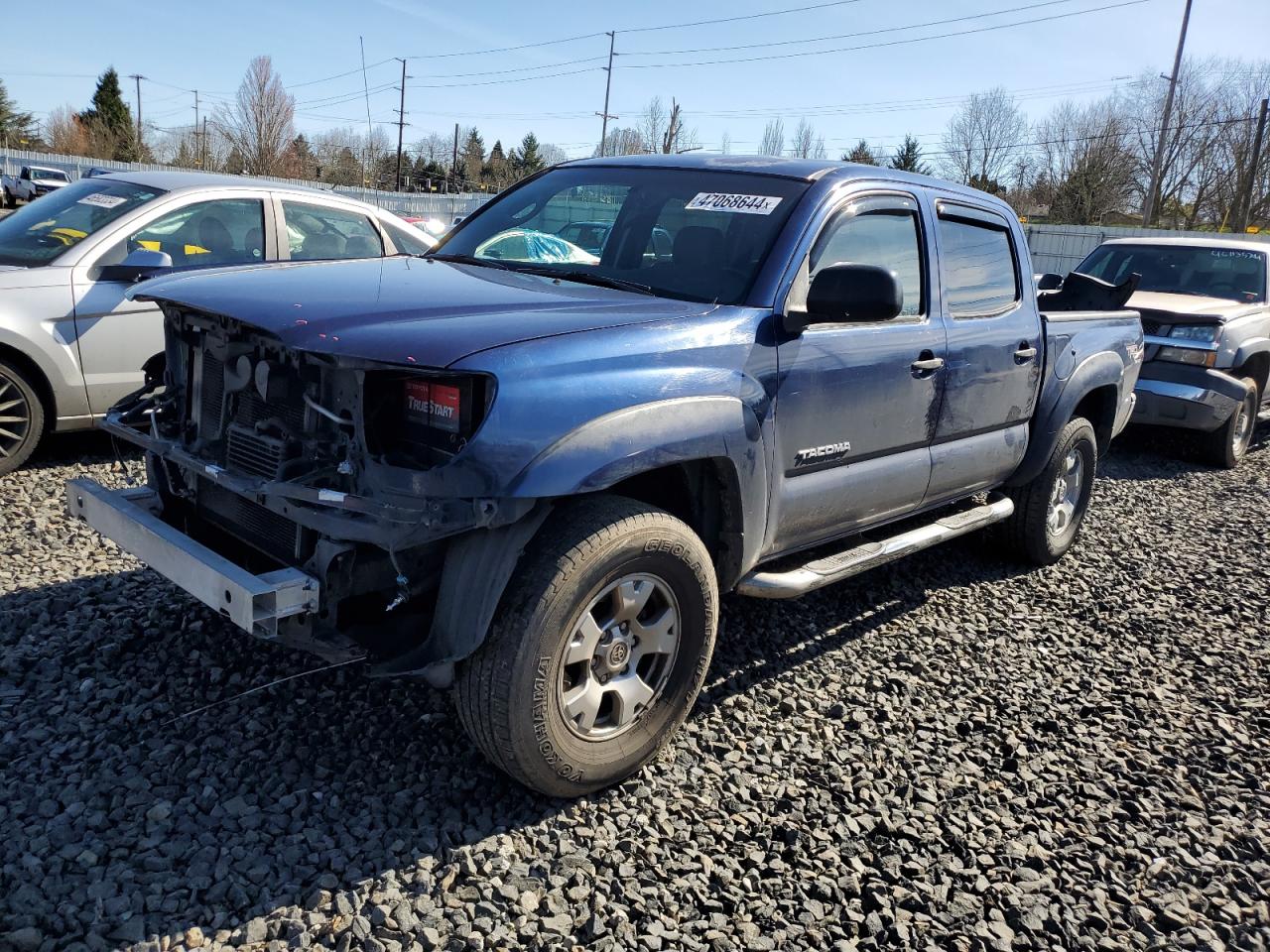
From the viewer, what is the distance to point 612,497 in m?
3.04

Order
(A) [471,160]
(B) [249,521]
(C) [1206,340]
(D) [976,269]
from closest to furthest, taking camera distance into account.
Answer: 1. (B) [249,521]
2. (D) [976,269]
3. (C) [1206,340]
4. (A) [471,160]

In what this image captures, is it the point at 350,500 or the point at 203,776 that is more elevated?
the point at 350,500

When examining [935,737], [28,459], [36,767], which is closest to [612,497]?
[935,737]

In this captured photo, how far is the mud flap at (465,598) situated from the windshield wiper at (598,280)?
1161 mm

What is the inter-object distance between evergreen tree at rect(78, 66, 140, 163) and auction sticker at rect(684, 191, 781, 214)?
7205 cm

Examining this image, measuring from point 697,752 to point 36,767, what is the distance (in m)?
2.09

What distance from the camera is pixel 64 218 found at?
619 centimetres

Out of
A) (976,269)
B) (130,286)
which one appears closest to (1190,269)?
(976,269)

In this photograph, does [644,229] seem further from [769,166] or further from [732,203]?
[769,166]

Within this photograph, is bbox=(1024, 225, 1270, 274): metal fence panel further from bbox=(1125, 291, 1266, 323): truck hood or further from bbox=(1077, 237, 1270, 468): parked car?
bbox=(1125, 291, 1266, 323): truck hood

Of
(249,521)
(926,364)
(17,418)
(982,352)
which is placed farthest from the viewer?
(17,418)

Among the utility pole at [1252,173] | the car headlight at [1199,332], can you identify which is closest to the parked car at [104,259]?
the car headlight at [1199,332]

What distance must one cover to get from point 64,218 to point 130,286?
936 mm

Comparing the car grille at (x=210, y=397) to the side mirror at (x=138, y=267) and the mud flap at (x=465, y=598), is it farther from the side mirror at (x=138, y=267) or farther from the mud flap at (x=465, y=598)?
the side mirror at (x=138, y=267)
